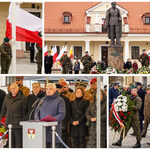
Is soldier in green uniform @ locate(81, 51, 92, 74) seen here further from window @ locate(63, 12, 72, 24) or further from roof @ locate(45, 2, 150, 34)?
window @ locate(63, 12, 72, 24)

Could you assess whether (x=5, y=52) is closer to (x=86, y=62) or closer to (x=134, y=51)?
(x=86, y=62)

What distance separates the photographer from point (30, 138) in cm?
980

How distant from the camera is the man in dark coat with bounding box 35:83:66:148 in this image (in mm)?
9711

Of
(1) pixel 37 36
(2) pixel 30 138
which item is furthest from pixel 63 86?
(1) pixel 37 36

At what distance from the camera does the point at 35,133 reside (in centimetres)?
966

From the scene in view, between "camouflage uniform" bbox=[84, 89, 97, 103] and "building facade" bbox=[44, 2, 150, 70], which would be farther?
"building facade" bbox=[44, 2, 150, 70]

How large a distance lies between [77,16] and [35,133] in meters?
35.8

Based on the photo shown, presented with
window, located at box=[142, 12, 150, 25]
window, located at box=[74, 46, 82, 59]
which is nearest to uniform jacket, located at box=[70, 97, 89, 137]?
window, located at box=[74, 46, 82, 59]

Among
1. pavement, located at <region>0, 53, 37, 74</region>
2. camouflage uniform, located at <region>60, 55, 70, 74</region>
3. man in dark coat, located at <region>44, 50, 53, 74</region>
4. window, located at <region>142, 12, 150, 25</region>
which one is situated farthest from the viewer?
window, located at <region>142, 12, 150, 25</region>

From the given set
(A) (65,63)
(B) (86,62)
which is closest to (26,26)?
(B) (86,62)

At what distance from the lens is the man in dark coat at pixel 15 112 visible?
33.5 ft

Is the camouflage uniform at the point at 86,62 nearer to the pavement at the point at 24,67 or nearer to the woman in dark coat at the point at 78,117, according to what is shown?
the pavement at the point at 24,67

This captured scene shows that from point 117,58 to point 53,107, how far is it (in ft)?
32.0

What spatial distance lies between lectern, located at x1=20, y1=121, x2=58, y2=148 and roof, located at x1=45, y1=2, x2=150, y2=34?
32279mm
